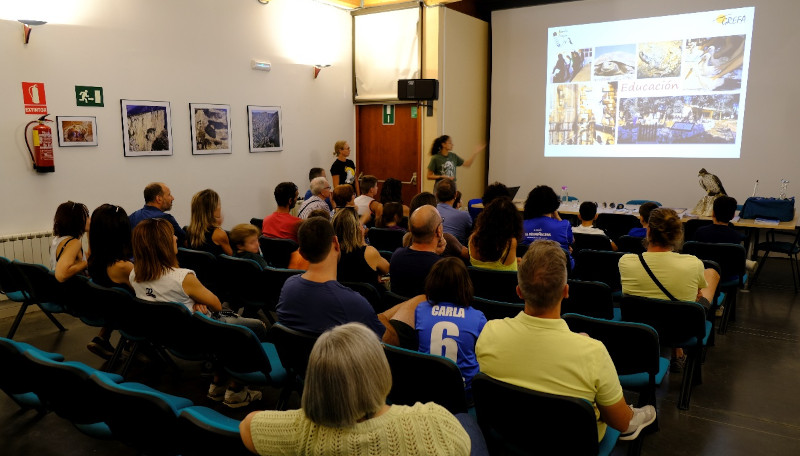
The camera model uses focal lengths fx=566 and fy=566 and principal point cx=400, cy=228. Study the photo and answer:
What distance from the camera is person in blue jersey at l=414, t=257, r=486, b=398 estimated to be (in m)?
2.51

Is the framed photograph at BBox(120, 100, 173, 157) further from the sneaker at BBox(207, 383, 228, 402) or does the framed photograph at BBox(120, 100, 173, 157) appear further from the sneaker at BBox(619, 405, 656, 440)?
the sneaker at BBox(619, 405, 656, 440)

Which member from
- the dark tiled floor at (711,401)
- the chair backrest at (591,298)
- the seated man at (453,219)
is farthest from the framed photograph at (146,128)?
the chair backrest at (591,298)

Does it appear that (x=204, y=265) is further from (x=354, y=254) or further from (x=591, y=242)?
(x=591, y=242)

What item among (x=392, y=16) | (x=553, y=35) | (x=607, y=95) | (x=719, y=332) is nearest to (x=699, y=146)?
(x=607, y=95)

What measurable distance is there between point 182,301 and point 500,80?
775cm

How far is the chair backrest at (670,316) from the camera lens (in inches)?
130

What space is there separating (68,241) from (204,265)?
3.16ft

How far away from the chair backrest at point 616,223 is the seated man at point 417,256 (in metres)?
3.98

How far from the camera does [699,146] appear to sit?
8.30 meters

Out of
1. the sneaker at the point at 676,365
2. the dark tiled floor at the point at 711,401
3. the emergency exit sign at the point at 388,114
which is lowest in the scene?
the dark tiled floor at the point at 711,401

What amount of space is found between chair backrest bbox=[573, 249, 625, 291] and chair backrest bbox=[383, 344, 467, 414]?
2.65 meters

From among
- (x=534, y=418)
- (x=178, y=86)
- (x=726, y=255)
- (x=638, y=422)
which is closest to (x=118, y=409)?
(x=534, y=418)

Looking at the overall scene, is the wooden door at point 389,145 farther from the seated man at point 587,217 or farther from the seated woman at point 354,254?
the seated woman at point 354,254

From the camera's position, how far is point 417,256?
3.53m
